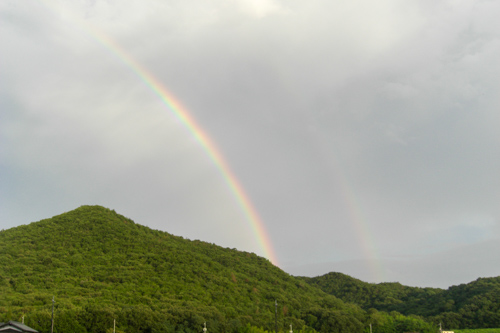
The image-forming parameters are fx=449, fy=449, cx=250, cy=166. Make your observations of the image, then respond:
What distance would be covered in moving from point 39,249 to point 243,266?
42512 mm

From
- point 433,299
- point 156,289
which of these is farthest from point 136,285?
point 433,299

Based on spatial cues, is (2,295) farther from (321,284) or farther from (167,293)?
(321,284)

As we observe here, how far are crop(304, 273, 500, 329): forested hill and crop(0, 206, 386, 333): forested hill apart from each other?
49.5 feet

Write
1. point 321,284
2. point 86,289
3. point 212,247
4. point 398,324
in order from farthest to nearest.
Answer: point 321,284, point 212,247, point 398,324, point 86,289

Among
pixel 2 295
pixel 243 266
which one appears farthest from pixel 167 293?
pixel 243 266

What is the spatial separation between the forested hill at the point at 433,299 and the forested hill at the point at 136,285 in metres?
15.1

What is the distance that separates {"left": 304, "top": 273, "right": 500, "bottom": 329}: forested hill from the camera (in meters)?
93.3

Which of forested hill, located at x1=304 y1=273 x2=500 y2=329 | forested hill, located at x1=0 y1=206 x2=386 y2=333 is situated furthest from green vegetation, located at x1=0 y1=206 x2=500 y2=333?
forested hill, located at x1=304 y1=273 x2=500 y2=329

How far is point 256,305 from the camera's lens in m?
80.5

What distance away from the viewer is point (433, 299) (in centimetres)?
12181

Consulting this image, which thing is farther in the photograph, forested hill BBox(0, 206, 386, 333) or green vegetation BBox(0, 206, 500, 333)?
green vegetation BBox(0, 206, 500, 333)

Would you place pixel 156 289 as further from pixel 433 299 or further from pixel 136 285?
pixel 433 299

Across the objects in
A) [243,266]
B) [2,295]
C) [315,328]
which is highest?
[243,266]

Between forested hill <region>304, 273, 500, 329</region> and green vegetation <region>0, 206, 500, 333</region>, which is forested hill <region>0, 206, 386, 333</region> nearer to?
green vegetation <region>0, 206, 500, 333</region>
